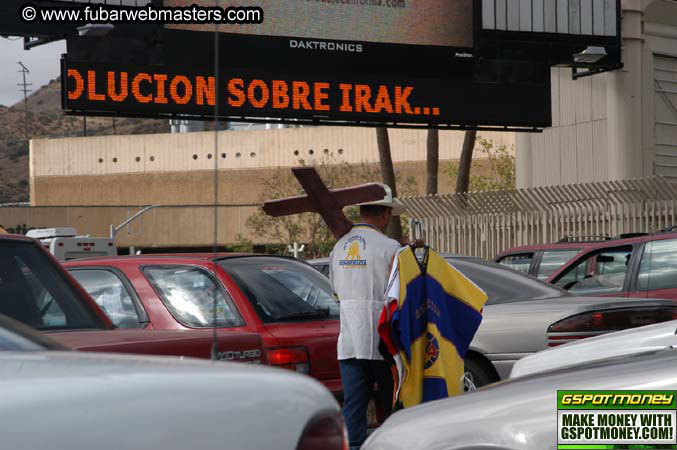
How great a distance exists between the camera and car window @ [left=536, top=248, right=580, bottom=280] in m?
14.6

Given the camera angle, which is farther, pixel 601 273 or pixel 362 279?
pixel 601 273

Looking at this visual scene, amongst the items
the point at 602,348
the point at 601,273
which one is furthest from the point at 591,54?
the point at 602,348

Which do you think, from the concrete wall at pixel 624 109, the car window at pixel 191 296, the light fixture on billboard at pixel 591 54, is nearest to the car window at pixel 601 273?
the car window at pixel 191 296

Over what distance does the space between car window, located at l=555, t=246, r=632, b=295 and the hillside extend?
105322 mm

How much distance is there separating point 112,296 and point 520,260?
788 cm

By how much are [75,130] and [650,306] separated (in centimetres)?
13442

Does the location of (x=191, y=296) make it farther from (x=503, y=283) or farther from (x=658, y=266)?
(x=658, y=266)

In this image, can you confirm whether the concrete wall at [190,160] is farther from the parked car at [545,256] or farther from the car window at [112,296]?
the car window at [112,296]

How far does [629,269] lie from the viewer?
1216cm

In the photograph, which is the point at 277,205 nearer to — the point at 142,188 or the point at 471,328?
the point at 471,328

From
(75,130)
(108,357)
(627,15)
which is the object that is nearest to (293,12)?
(627,15)

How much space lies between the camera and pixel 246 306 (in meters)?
8.27

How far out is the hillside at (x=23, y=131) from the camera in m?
122

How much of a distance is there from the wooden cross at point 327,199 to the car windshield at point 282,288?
1.54 feet
